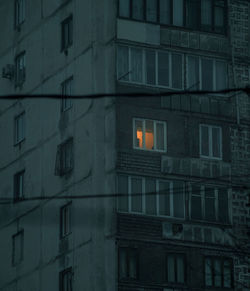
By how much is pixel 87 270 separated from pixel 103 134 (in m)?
5.34

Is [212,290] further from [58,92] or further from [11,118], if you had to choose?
[11,118]

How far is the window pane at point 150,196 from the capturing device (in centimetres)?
4041

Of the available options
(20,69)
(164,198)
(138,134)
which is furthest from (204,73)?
(20,69)

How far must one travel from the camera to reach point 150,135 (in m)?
41.8

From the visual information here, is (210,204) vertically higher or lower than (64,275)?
higher

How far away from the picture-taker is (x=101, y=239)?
132 feet

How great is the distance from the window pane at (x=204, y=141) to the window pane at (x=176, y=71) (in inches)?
78.3

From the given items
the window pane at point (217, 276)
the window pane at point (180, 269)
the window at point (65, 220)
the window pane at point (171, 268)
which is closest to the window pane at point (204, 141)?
the window pane at point (217, 276)

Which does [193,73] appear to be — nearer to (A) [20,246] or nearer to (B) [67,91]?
(B) [67,91]

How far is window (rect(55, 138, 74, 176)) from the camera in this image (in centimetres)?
4347

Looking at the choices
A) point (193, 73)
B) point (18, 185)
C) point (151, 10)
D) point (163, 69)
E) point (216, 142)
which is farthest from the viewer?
point (18, 185)

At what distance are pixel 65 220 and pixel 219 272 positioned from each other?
6.65 metres

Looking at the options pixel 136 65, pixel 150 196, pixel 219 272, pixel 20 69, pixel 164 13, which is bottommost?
pixel 219 272

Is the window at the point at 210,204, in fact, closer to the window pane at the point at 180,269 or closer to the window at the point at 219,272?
the window at the point at 219,272
